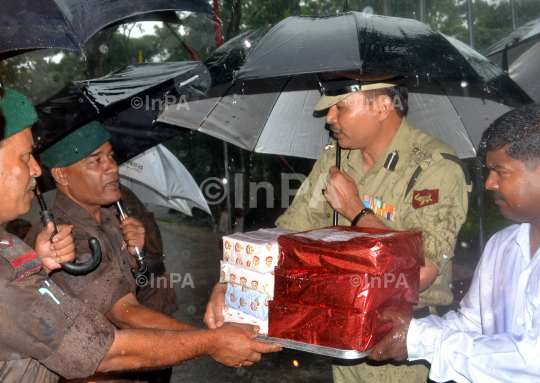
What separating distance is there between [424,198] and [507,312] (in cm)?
62

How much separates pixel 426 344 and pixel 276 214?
6.97 meters

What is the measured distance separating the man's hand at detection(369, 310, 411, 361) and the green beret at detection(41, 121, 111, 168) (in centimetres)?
202

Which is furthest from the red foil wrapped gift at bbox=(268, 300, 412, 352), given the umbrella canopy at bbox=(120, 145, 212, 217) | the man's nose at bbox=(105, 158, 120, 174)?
the umbrella canopy at bbox=(120, 145, 212, 217)

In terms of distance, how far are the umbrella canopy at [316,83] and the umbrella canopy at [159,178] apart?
2.00 metres

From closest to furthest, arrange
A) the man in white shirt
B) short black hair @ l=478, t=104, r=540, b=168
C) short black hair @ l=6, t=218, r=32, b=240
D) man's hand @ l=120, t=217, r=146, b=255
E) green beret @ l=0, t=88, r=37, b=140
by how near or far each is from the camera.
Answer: green beret @ l=0, t=88, r=37, b=140
the man in white shirt
short black hair @ l=478, t=104, r=540, b=168
man's hand @ l=120, t=217, r=146, b=255
short black hair @ l=6, t=218, r=32, b=240

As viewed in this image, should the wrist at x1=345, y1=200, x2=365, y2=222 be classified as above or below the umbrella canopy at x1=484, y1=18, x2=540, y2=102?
below

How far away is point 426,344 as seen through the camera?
2.09 m

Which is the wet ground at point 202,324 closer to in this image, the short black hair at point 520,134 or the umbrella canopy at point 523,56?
the umbrella canopy at point 523,56

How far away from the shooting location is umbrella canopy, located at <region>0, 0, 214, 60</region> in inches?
87.4

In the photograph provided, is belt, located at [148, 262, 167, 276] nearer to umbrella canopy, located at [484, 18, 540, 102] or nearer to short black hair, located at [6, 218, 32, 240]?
short black hair, located at [6, 218, 32, 240]

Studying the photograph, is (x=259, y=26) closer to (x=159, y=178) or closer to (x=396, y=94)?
(x=159, y=178)

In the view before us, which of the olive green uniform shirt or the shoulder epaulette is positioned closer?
the shoulder epaulette

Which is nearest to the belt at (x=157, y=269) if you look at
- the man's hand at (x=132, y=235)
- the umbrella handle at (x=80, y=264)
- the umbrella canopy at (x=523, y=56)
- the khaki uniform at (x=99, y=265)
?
the man's hand at (x=132, y=235)

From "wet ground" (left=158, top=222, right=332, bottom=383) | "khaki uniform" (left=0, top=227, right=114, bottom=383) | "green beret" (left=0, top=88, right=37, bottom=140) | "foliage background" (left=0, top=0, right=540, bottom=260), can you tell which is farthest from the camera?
"foliage background" (left=0, top=0, right=540, bottom=260)
